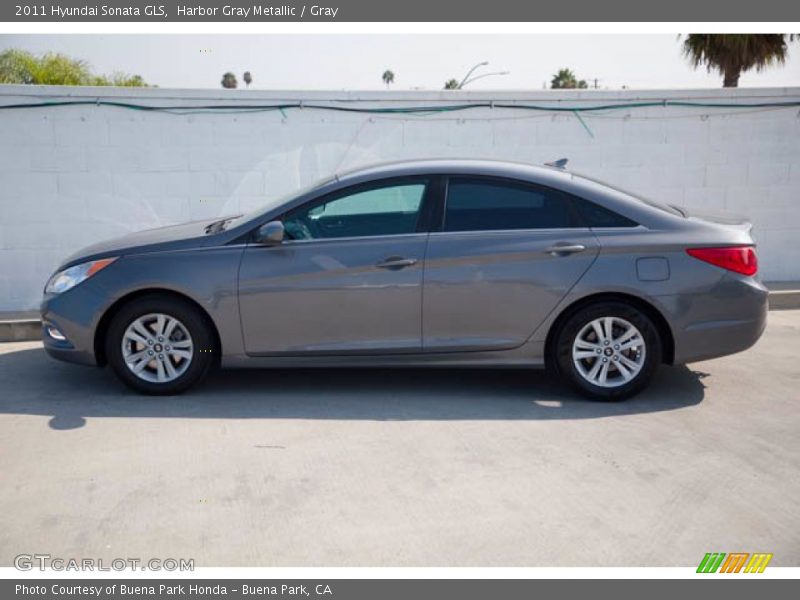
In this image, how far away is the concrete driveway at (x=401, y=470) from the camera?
371cm

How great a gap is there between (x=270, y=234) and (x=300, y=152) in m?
3.61

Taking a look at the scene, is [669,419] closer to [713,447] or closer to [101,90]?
[713,447]

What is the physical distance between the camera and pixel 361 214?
5.91 m

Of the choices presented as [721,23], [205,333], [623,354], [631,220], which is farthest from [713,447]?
[721,23]

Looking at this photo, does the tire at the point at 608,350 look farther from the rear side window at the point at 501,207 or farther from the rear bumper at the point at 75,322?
the rear bumper at the point at 75,322

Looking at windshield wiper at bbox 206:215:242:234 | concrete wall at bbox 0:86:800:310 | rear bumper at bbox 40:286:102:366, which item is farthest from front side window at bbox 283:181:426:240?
concrete wall at bbox 0:86:800:310

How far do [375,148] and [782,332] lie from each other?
4438mm

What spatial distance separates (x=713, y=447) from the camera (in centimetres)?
489

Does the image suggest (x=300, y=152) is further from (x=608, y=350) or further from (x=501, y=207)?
(x=608, y=350)

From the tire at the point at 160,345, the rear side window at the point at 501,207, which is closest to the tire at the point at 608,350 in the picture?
the rear side window at the point at 501,207

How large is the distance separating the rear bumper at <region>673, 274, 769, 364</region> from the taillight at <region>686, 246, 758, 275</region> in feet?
0.21

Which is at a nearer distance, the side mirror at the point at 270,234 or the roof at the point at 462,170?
the side mirror at the point at 270,234

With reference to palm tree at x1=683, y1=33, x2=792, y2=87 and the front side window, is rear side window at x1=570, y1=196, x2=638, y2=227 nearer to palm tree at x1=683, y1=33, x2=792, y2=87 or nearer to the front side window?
the front side window
